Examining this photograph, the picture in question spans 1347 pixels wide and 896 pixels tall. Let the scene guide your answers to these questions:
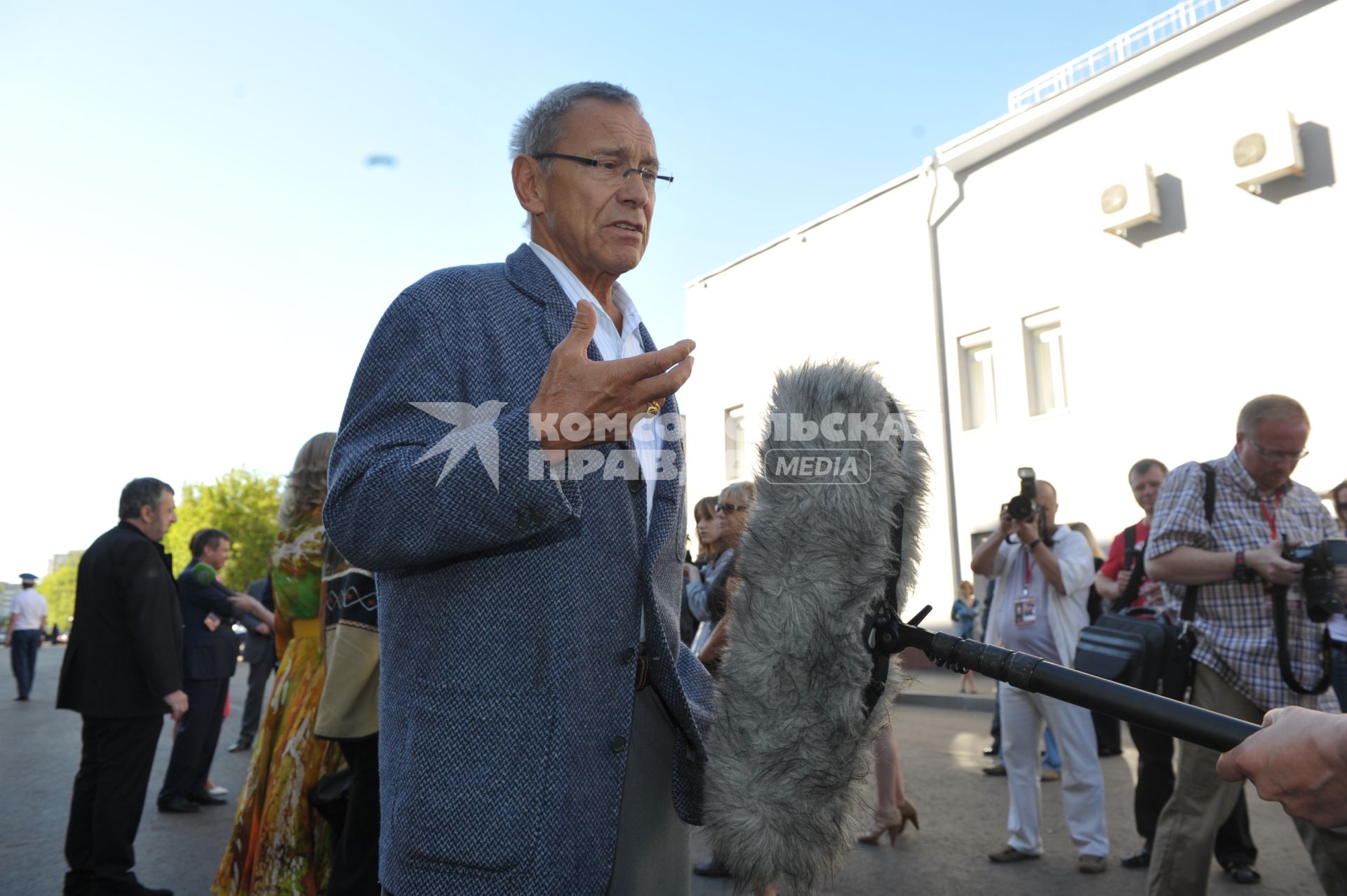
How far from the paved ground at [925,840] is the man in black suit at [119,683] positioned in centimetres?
51

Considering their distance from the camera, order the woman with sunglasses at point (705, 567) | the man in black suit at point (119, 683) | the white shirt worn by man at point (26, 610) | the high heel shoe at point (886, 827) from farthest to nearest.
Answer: the white shirt worn by man at point (26, 610) < the high heel shoe at point (886, 827) < the woman with sunglasses at point (705, 567) < the man in black suit at point (119, 683)

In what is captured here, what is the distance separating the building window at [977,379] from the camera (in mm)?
18109

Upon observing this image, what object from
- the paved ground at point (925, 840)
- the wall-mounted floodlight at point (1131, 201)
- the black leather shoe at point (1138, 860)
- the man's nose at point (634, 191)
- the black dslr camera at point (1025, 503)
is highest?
the wall-mounted floodlight at point (1131, 201)

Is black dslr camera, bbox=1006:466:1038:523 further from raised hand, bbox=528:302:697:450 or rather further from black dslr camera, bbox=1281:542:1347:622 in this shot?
raised hand, bbox=528:302:697:450

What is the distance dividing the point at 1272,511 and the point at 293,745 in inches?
168

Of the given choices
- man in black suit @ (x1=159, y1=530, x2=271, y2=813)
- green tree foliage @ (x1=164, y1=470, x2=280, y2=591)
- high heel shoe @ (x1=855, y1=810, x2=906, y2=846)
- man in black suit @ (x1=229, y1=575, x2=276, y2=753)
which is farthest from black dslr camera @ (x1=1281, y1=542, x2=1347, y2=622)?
green tree foliage @ (x1=164, y1=470, x2=280, y2=591)

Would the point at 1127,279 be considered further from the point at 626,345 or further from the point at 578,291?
the point at 578,291

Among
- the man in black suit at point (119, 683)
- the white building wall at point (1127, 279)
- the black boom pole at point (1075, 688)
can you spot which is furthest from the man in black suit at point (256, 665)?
the white building wall at point (1127, 279)

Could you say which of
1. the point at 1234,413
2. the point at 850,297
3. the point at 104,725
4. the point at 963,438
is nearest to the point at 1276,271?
the point at 1234,413

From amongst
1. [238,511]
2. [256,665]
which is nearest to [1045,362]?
[256,665]

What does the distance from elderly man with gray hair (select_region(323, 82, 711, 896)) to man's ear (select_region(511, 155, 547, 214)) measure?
224 millimetres

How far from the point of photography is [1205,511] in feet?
14.0

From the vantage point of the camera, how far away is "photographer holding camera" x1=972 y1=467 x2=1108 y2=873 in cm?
550

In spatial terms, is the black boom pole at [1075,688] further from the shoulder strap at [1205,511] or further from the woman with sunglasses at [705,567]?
the woman with sunglasses at [705,567]
